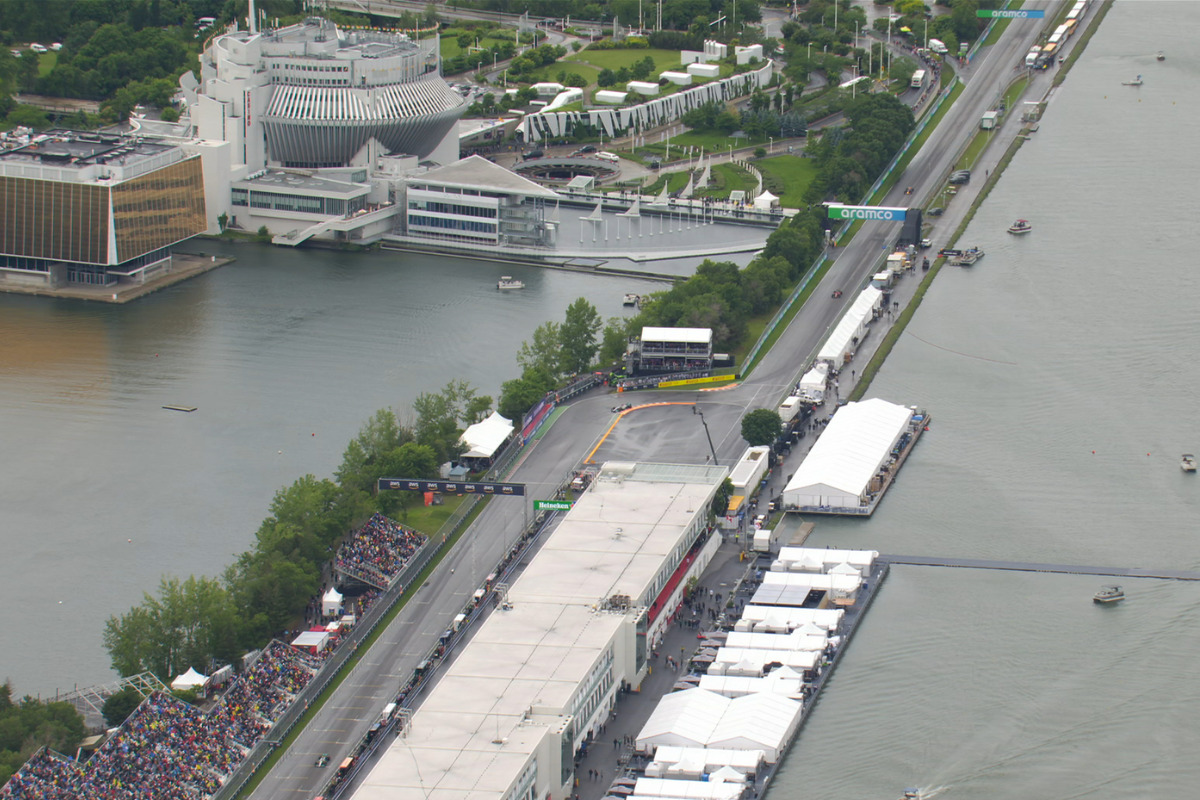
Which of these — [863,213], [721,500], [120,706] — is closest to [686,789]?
[120,706]

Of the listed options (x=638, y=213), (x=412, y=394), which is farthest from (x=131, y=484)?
(x=638, y=213)

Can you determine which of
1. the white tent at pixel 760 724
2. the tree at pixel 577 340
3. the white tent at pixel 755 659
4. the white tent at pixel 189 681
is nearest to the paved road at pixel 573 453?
the tree at pixel 577 340

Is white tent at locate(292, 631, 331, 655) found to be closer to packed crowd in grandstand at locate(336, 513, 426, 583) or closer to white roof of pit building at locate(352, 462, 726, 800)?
white roof of pit building at locate(352, 462, 726, 800)

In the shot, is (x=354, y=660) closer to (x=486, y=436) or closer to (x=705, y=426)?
(x=486, y=436)

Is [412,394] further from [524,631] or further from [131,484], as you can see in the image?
[524,631]

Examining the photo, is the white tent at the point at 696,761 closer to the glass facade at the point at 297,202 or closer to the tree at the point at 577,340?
the tree at the point at 577,340

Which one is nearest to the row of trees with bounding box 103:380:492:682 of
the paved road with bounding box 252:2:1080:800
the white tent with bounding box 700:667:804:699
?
the paved road with bounding box 252:2:1080:800
